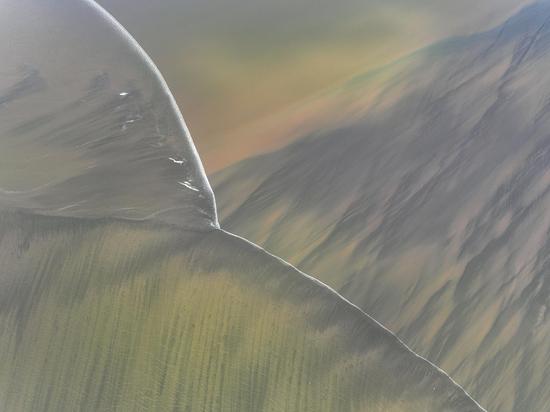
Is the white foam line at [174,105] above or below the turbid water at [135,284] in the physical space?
above

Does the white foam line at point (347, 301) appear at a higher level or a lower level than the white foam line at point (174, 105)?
lower

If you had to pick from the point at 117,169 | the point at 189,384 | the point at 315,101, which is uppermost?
the point at 315,101

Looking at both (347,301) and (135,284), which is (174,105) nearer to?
(135,284)

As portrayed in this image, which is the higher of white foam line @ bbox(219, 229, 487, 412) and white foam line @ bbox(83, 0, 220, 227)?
white foam line @ bbox(83, 0, 220, 227)

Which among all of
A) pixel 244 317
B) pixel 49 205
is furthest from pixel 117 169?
pixel 244 317

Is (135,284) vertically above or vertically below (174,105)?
below

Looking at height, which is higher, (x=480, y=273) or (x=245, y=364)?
(x=480, y=273)

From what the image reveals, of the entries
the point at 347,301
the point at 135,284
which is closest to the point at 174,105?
the point at 135,284

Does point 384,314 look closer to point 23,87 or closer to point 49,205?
point 49,205

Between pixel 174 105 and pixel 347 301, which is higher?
pixel 174 105

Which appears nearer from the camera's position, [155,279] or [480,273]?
[155,279]

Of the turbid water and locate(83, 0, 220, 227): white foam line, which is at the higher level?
locate(83, 0, 220, 227): white foam line
